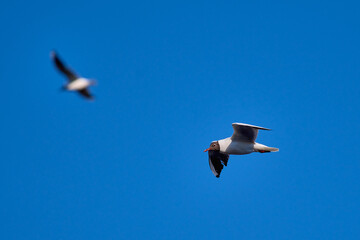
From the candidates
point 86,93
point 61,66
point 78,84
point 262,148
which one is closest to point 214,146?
point 262,148

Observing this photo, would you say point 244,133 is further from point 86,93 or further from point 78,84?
point 78,84

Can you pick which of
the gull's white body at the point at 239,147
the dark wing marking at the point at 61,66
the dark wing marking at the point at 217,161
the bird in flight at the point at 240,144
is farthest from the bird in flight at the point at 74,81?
the dark wing marking at the point at 217,161

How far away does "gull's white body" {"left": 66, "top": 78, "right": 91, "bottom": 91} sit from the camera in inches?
787

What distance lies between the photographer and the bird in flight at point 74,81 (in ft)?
64.9

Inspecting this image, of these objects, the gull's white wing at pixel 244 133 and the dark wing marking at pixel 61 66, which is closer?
the dark wing marking at pixel 61 66

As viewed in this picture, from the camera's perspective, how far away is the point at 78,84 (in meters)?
20.0

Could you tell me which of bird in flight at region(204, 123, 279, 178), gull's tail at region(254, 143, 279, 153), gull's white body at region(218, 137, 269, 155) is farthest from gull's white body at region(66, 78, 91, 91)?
gull's tail at region(254, 143, 279, 153)

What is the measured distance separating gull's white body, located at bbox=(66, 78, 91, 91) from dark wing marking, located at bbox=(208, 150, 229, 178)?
424 inches

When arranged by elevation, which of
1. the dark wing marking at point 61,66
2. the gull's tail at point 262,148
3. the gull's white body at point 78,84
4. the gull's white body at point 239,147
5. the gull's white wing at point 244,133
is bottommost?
the gull's tail at point 262,148

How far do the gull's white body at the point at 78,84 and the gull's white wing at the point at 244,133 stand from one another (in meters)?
8.51

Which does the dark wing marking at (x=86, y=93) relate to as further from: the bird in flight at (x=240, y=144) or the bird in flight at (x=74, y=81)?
the bird in flight at (x=240, y=144)

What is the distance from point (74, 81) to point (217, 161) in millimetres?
11598

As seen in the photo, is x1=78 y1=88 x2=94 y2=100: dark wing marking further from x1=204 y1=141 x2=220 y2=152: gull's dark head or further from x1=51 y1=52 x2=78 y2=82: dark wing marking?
x1=204 y1=141 x2=220 y2=152: gull's dark head

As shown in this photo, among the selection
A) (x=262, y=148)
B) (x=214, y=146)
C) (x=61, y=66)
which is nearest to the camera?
(x=61, y=66)
